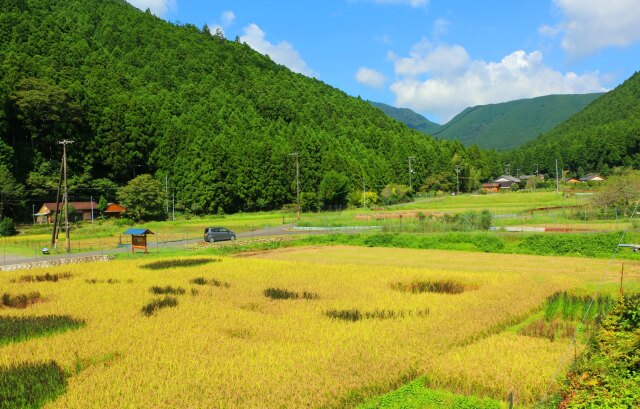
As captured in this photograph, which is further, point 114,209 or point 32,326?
point 114,209

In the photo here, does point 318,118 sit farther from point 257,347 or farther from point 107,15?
point 257,347

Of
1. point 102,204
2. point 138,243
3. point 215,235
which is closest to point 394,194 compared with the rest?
point 102,204

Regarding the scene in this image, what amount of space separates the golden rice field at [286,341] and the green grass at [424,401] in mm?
424

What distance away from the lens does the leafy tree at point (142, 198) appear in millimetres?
70000

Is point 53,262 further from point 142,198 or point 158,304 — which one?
point 142,198

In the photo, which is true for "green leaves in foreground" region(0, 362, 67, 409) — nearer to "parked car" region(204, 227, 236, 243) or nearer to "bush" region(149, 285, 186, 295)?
"bush" region(149, 285, 186, 295)

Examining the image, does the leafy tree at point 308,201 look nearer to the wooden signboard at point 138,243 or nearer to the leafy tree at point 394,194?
the leafy tree at point 394,194

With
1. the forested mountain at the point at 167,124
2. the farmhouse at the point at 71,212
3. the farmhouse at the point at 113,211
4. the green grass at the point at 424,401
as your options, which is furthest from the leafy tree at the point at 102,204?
the green grass at the point at 424,401

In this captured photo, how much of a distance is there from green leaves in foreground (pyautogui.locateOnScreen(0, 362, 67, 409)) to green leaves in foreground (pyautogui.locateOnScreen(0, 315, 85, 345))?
2.97m

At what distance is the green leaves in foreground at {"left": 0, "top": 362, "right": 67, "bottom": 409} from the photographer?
29.2ft

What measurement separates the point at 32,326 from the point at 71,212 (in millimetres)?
60114

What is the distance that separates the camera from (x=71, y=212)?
68.4 metres

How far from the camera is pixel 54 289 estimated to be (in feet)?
68.9

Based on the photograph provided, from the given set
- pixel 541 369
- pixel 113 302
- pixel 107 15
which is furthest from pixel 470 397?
pixel 107 15
